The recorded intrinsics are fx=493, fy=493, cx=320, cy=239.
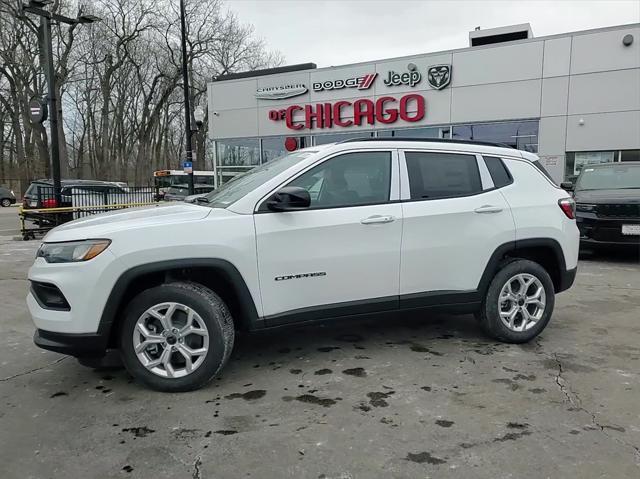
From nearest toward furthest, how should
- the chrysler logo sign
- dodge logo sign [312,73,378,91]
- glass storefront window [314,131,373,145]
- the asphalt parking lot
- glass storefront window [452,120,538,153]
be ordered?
the asphalt parking lot, glass storefront window [452,120,538,153], dodge logo sign [312,73,378,91], glass storefront window [314,131,373,145], the chrysler logo sign

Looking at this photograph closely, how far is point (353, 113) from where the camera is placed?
703 inches

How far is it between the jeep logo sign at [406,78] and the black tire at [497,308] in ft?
44.1

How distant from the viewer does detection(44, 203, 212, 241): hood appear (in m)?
3.29

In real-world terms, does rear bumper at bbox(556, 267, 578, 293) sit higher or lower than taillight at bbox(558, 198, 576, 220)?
lower

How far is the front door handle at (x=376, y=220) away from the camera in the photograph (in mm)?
3775

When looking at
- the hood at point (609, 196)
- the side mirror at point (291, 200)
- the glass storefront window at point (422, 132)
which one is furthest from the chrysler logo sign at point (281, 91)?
the side mirror at point (291, 200)

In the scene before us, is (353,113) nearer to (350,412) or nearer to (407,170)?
(407,170)

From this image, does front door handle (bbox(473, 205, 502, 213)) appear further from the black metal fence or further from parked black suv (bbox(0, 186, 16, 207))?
parked black suv (bbox(0, 186, 16, 207))

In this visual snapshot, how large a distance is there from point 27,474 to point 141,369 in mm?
951

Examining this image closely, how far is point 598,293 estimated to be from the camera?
6.33 metres

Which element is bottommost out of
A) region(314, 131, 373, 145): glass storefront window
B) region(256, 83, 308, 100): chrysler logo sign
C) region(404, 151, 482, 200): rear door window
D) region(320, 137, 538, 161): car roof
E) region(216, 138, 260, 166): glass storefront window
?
region(404, 151, 482, 200): rear door window

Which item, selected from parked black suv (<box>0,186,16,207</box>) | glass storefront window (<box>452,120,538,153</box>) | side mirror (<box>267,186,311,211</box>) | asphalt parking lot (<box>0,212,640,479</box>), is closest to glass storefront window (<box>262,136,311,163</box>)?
glass storefront window (<box>452,120,538,153</box>)

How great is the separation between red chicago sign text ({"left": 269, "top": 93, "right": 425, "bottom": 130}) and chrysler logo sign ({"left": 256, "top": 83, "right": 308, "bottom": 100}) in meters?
0.50

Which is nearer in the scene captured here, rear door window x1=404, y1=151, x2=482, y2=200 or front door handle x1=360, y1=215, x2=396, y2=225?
front door handle x1=360, y1=215, x2=396, y2=225
